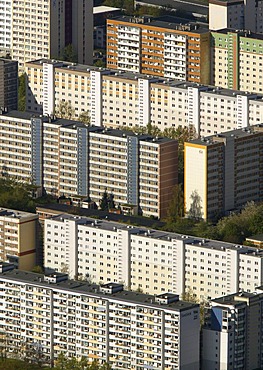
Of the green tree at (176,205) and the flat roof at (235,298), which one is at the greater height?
the flat roof at (235,298)

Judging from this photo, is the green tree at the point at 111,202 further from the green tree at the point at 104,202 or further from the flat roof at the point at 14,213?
the flat roof at the point at 14,213

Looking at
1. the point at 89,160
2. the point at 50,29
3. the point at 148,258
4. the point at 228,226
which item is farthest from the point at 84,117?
the point at 148,258

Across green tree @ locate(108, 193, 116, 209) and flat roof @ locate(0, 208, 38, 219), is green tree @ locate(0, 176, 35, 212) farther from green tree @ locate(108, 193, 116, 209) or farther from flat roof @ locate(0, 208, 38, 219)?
flat roof @ locate(0, 208, 38, 219)

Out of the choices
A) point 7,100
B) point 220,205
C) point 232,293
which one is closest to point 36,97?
point 7,100

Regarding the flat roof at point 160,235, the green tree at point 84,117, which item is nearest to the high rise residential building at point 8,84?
the green tree at point 84,117

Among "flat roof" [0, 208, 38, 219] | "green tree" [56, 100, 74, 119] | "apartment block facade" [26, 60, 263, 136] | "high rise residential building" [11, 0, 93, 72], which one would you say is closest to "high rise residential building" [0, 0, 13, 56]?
"high rise residential building" [11, 0, 93, 72]

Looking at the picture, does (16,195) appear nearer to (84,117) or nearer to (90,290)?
(84,117)
